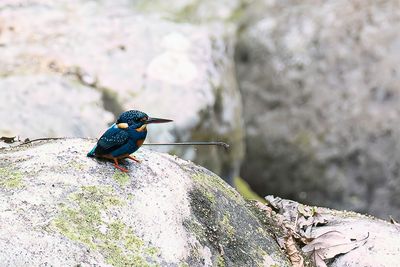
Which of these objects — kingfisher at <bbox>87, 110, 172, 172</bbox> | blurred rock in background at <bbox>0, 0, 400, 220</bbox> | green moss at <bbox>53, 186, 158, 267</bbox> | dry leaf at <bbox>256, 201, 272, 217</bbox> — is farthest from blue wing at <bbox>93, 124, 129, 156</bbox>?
blurred rock in background at <bbox>0, 0, 400, 220</bbox>

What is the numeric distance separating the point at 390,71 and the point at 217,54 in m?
2.19

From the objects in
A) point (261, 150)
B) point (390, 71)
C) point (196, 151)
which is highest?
point (390, 71)

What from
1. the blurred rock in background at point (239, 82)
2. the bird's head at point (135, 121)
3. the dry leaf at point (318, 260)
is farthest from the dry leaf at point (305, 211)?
the blurred rock in background at point (239, 82)

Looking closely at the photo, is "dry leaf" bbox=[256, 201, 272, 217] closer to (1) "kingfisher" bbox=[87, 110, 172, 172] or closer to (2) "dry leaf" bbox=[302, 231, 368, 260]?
(2) "dry leaf" bbox=[302, 231, 368, 260]

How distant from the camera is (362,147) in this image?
7312 mm

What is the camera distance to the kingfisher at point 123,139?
2.72 metres

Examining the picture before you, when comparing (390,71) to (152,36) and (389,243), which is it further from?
(389,243)

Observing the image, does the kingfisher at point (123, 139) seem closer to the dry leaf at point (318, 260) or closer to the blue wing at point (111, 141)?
the blue wing at point (111, 141)

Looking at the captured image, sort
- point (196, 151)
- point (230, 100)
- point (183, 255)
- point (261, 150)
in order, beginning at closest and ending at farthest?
point (183, 255) → point (196, 151) → point (230, 100) → point (261, 150)

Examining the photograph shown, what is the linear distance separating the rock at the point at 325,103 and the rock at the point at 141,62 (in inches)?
49.1

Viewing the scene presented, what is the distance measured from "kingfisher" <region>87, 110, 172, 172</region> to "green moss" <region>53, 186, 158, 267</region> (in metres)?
0.23

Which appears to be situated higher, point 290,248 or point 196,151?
point 290,248

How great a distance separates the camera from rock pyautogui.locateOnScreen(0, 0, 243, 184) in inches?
222

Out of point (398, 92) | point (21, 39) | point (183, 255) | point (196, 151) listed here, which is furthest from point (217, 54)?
point (183, 255)
